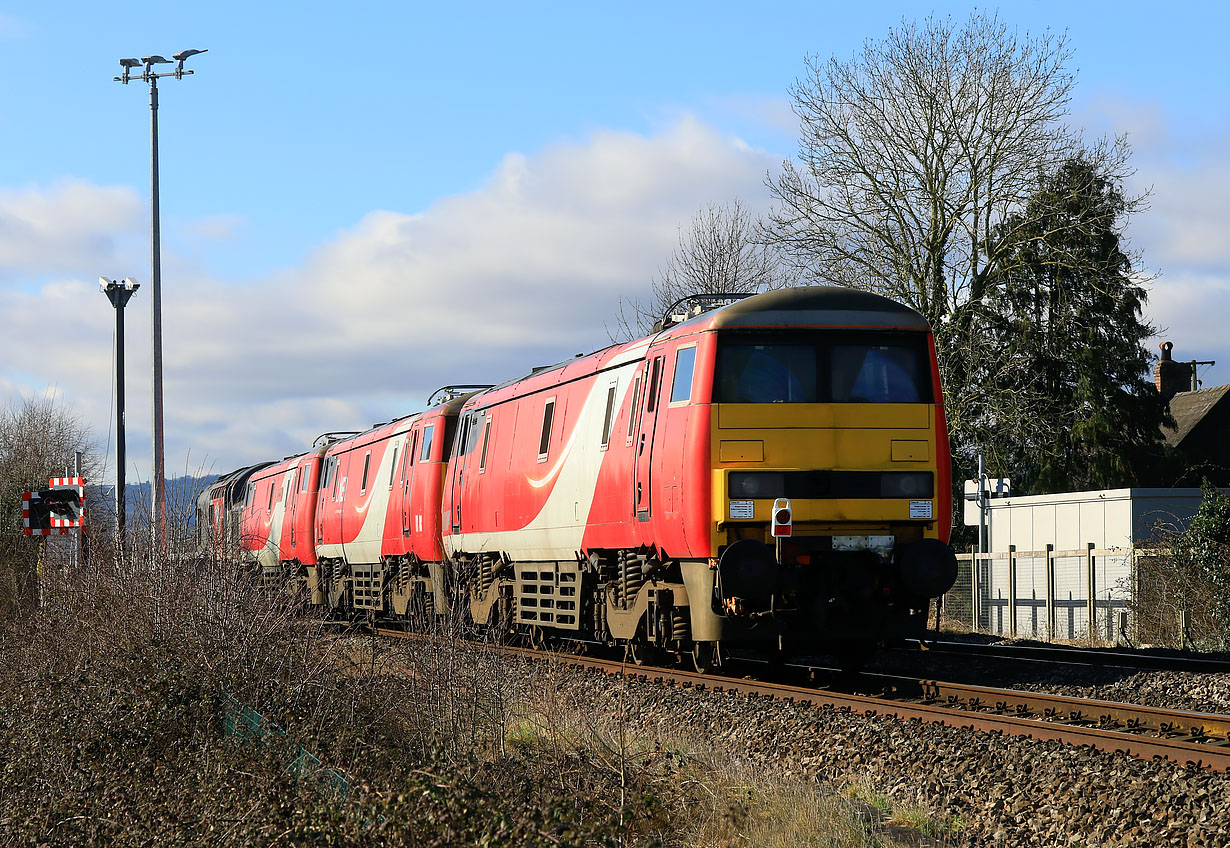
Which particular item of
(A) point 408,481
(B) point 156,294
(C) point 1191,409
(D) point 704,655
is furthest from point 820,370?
(C) point 1191,409

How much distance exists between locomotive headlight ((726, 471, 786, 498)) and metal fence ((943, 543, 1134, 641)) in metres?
9.73

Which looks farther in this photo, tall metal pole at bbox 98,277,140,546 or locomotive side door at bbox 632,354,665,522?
tall metal pole at bbox 98,277,140,546

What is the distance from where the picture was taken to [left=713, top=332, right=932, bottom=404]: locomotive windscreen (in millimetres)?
12297

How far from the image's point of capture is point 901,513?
40.3 ft

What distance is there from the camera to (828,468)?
1219cm

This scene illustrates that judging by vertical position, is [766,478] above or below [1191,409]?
below

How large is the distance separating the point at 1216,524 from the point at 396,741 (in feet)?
45.0

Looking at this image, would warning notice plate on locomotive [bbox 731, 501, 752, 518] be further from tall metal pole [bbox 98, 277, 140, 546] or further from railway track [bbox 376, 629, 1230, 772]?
tall metal pole [bbox 98, 277, 140, 546]

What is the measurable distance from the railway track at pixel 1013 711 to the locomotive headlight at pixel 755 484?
1741 millimetres

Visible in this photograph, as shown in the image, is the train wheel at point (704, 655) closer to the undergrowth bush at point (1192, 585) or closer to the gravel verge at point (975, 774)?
the gravel verge at point (975, 774)

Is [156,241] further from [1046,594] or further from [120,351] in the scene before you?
[1046,594]

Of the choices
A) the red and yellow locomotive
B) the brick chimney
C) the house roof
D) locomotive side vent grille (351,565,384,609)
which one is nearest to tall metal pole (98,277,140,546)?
locomotive side vent grille (351,565,384,609)

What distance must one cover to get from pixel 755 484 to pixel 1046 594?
13.2 metres

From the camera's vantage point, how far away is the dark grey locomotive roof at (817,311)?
490 inches
